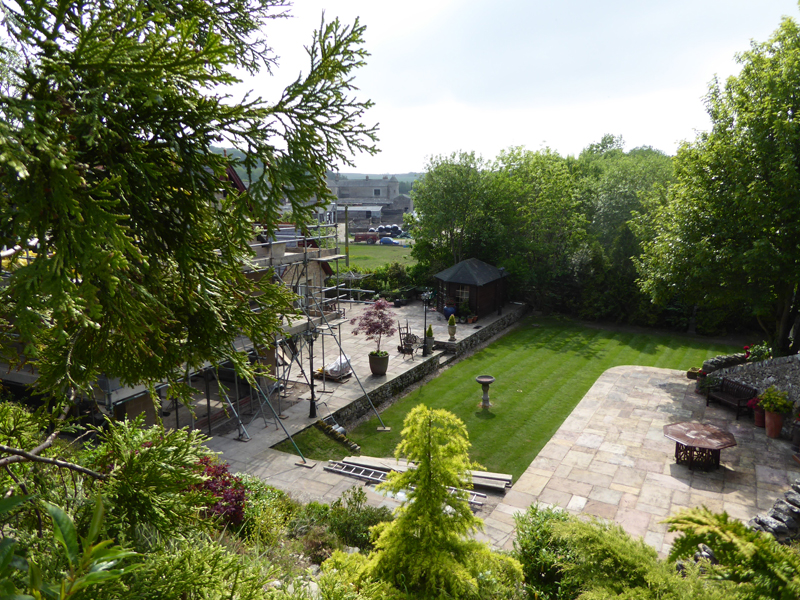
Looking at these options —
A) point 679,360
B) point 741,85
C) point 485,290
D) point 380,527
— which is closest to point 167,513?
point 380,527

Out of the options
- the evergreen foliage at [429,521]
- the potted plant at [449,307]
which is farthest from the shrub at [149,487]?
the potted plant at [449,307]

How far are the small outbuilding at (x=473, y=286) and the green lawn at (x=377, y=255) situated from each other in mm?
14461

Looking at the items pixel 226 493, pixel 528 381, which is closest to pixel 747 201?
pixel 528 381

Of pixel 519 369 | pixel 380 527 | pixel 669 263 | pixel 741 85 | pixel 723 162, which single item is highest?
pixel 741 85

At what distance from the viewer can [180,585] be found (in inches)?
130

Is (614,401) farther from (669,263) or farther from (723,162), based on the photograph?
(723,162)

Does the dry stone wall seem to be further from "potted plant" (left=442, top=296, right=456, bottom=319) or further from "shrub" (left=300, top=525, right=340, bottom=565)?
"shrub" (left=300, top=525, right=340, bottom=565)

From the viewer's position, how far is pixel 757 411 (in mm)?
13812

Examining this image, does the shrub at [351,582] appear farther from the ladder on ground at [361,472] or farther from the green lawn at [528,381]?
the green lawn at [528,381]

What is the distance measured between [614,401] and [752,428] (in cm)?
354

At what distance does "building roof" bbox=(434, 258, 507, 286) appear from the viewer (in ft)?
79.5

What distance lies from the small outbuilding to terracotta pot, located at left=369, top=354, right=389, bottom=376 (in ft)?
28.4

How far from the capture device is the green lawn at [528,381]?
43.7 ft

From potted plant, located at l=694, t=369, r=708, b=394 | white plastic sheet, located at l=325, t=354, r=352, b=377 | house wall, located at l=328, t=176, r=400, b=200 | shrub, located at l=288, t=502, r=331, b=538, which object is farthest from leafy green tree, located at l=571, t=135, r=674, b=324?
house wall, located at l=328, t=176, r=400, b=200
